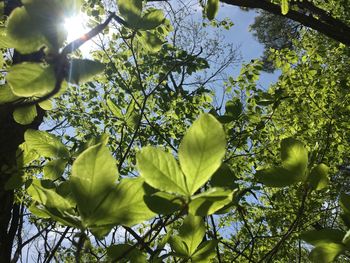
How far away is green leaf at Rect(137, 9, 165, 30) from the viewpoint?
84 centimetres

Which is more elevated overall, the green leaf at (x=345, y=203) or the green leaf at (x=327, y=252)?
the green leaf at (x=345, y=203)

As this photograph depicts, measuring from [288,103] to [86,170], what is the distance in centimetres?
613

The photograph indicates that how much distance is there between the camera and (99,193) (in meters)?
0.45

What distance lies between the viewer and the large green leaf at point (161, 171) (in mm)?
461

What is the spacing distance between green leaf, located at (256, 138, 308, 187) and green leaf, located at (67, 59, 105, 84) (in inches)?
14.6

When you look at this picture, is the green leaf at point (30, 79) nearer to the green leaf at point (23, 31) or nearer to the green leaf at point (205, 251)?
the green leaf at point (23, 31)

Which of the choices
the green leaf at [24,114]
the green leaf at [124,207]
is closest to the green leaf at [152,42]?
the green leaf at [24,114]

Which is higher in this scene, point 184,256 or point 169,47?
point 169,47

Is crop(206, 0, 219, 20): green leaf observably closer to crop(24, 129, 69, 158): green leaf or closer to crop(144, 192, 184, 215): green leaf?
A: crop(24, 129, 69, 158): green leaf

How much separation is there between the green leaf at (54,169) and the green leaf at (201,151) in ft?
2.34

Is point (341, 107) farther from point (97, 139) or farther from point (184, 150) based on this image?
point (184, 150)

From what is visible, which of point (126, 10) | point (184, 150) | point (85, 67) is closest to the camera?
point (184, 150)

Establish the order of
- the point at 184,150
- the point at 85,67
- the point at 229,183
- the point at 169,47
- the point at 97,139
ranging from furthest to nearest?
the point at 169,47 → the point at 97,139 → the point at 229,183 → the point at 85,67 → the point at 184,150

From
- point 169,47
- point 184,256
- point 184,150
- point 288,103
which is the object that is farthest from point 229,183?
point 288,103
